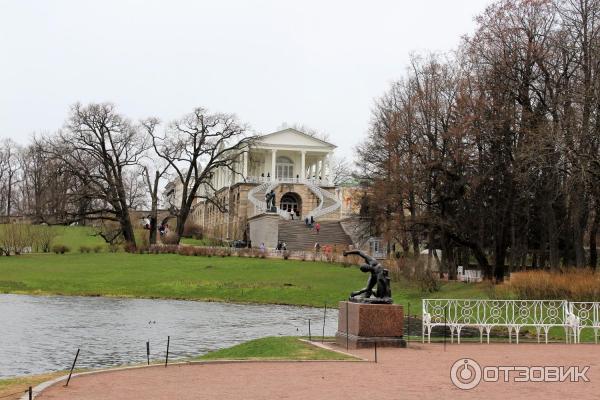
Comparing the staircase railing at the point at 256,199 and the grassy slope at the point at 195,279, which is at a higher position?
the staircase railing at the point at 256,199

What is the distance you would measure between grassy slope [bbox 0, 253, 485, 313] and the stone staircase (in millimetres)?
12366

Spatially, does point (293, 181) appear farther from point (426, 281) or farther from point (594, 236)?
point (426, 281)

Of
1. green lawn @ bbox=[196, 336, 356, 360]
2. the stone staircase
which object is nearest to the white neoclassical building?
the stone staircase

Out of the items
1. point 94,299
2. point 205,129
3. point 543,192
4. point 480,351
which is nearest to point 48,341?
point 480,351

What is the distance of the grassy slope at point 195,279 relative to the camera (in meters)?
38.3

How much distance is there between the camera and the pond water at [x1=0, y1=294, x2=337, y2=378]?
17.6m

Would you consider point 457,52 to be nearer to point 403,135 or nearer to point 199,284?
point 403,135

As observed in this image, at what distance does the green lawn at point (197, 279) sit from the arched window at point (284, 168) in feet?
132

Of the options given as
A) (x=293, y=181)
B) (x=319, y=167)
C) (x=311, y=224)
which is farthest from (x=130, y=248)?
(x=319, y=167)

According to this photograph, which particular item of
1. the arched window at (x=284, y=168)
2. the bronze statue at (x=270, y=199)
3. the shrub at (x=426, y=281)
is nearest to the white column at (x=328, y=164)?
the arched window at (x=284, y=168)

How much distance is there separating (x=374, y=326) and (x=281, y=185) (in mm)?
66055

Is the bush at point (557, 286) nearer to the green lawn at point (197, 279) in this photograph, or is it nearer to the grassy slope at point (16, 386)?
the green lawn at point (197, 279)

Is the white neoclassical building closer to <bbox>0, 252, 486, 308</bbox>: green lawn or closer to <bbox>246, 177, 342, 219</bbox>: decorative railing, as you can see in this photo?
<bbox>246, 177, 342, 219</bbox>: decorative railing

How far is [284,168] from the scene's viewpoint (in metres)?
92.8
